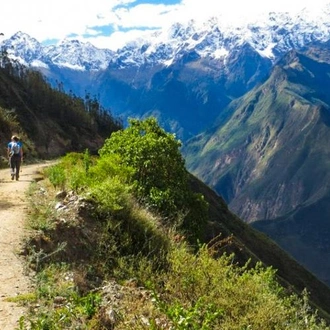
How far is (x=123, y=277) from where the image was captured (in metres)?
13.1

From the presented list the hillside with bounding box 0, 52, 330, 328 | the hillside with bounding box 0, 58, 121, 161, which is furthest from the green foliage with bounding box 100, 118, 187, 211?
the hillside with bounding box 0, 58, 121, 161

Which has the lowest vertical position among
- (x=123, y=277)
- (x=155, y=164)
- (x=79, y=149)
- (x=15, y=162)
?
(x=79, y=149)

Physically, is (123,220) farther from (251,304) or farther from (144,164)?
(144,164)

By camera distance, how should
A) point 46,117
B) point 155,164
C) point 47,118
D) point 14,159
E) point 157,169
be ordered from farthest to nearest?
1. point 46,117
2. point 47,118
3. point 14,159
4. point 157,169
5. point 155,164

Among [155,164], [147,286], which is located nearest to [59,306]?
[147,286]

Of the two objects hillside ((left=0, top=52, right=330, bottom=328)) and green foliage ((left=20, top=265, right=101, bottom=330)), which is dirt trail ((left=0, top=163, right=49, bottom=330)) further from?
hillside ((left=0, top=52, right=330, bottom=328))

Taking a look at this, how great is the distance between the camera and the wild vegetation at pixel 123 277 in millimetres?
10195

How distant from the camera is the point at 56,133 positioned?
13000 centimetres

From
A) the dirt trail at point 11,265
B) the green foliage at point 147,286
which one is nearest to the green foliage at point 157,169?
the dirt trail at point 11,265

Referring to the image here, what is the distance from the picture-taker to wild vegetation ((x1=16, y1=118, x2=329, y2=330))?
1020 cm

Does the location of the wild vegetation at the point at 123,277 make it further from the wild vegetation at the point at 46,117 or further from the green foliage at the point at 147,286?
the wild vegetation at the point at 46,117

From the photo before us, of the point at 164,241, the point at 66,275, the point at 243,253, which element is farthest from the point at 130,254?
the point at 243,253

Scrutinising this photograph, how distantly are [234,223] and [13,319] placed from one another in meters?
101

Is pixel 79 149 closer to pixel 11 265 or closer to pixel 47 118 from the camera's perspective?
pixel 47 118
